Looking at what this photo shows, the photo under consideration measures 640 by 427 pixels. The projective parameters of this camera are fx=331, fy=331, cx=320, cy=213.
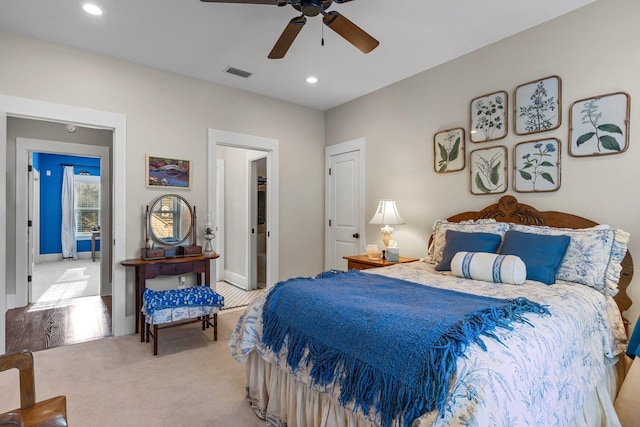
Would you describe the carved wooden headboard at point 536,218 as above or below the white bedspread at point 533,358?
above

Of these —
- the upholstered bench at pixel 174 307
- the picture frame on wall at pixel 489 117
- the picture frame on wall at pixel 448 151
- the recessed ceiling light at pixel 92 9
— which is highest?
the recessed ceiling light at pixel 92 9

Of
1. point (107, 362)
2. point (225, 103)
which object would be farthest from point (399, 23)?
point (107, 362)

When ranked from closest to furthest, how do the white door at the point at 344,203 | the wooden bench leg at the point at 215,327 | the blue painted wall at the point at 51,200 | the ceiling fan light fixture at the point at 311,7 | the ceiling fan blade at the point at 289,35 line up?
the ceiling fan light fixture at the point at 311,7 → the ceiling fan blade at the point at 289,35 → the wooden bench leg at the point at 215,327 → the white door at the point at 344,203 → the blue painted wall at the point at 51,200

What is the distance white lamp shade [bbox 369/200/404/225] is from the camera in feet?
11.8

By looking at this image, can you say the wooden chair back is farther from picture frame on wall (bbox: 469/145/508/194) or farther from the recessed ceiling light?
picture frame on wall (bbox: 469/145/508/194)

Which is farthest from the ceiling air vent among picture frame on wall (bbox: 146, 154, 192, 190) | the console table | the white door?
the console table

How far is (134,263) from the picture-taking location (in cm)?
314

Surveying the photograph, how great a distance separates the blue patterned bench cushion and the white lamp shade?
72.4 inches

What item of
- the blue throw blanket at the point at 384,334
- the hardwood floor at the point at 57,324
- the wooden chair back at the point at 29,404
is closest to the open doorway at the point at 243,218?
the hardwood floor at the point at 57,324

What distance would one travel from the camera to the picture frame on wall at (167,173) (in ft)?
11.5

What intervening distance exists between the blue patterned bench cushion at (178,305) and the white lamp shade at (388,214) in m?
1.84

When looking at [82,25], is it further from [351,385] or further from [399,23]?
[351,385]

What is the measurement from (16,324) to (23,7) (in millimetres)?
3163

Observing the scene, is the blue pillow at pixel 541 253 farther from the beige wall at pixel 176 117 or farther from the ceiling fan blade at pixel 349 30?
the beige wall at pixel 176 117
